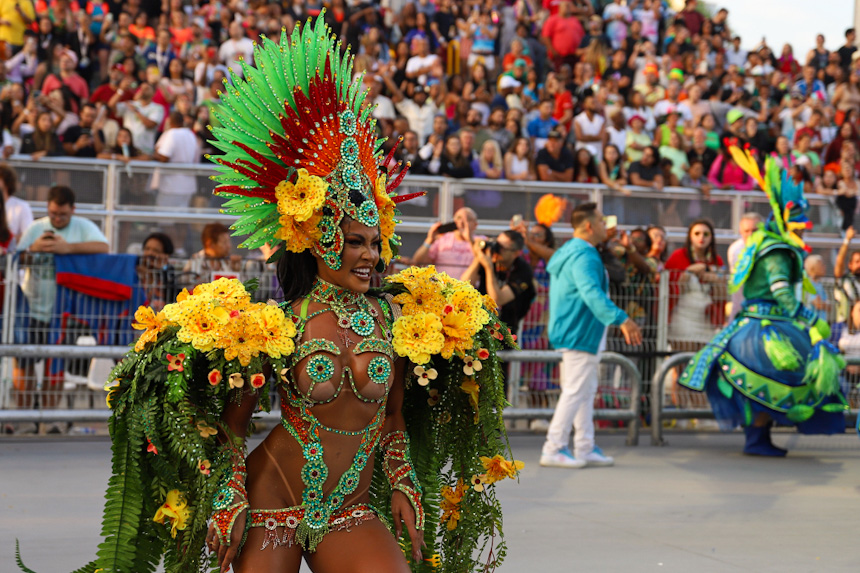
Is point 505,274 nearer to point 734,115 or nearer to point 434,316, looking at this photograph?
point 434,316

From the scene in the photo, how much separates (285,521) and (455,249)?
6423 millimetres

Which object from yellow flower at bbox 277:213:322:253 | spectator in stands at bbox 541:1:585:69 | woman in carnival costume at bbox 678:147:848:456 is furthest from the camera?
spectator in stands at bbox 541:1:585:69

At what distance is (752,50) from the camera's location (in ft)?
65.0

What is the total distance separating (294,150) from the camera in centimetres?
367

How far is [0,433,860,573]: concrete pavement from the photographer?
18.7ft

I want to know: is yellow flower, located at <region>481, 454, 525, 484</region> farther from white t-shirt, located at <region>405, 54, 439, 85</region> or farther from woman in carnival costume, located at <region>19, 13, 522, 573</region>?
white t-shirt, located at <region>405, 54, 439, 85</region>

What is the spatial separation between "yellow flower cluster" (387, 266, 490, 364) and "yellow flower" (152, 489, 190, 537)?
83 cm

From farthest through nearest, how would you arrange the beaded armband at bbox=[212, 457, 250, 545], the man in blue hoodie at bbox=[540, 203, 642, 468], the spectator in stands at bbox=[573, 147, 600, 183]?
the spectator in stands at bbox=[573, 147, 600, 183] → the man in blue hoodie at bbox=[540, 203, 642, 468] → the beaded armband at bbox=[212, 457, 250, 545]

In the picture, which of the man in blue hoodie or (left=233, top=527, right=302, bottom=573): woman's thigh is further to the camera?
the man in blue hoodie

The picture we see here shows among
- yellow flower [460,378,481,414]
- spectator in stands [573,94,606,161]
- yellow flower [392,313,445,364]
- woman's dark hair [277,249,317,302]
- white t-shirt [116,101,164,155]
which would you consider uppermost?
spectator in stands [573,94,606,161]

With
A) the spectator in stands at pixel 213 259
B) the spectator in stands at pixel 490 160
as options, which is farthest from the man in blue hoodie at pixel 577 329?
the spectator in stands at pixel 490 160

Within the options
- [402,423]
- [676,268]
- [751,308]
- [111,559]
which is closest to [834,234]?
[676,268]

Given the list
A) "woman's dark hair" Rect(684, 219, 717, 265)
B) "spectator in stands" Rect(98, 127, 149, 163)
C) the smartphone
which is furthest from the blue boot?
"spectator in stands" Rect(98, 127, 149, 163)

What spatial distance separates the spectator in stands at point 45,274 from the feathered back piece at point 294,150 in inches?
218
